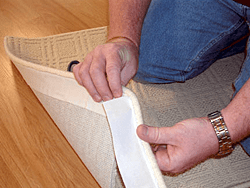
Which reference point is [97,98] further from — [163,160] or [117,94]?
[163,160]

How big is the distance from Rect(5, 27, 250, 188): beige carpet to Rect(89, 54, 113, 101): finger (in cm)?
7

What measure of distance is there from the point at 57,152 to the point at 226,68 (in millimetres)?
717

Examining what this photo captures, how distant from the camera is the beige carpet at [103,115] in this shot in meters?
0.59

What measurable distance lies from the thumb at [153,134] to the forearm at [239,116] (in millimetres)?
146

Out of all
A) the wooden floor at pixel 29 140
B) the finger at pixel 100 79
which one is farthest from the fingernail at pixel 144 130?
the wooden floor at pixel 29 140

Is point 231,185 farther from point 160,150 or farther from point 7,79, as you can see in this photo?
point 7,79

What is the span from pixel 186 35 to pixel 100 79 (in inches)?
14.5

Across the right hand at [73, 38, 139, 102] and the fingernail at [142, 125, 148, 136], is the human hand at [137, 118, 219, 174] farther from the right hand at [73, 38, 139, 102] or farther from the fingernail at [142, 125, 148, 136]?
the right hand at [73, 38, 139, 102]

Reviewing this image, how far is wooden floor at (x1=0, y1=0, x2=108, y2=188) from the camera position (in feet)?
2.22

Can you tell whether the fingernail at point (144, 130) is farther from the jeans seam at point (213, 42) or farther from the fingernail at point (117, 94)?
the jeans seam at point (213, 42)

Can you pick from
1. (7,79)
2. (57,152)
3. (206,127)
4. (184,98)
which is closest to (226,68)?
(184,98)

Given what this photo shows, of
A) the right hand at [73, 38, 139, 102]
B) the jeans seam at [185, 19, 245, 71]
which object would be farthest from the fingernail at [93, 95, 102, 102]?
the jeans seam at [185, 19, 245, 71]

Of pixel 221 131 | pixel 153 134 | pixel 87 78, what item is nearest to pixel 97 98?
pixel 87 78

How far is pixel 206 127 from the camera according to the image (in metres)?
0.50
